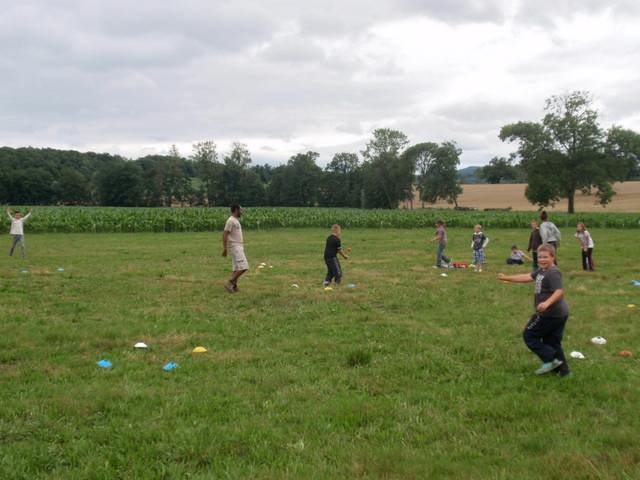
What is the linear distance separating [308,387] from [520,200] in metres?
83.1

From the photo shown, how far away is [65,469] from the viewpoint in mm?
4152

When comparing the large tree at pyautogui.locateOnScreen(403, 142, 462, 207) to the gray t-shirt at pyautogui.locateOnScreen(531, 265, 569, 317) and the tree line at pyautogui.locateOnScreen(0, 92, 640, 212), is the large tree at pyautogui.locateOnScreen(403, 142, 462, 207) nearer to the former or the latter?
the tree line at pyautogui.locateOnScreen(0, 92, 640, 212)

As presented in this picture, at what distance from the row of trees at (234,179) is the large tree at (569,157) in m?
23.1

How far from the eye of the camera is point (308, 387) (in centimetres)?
595

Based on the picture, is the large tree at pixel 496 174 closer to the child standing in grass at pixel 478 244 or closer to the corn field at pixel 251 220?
the corn field at pixel 251 220

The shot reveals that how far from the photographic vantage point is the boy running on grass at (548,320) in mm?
6234

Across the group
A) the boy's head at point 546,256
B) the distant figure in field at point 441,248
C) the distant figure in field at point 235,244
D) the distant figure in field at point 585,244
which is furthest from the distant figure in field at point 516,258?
the boy's head at point 546,256

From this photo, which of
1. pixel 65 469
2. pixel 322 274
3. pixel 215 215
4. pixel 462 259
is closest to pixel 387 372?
pixel 65 469

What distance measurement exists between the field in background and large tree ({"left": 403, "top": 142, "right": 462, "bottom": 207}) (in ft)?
7.71

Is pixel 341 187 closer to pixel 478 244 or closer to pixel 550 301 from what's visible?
pixel 478 244

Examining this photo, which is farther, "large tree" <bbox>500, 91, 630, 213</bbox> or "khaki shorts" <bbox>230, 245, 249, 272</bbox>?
"large tree" <bbox>500, 91, 630, 213</bbox>

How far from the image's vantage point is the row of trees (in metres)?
91.9

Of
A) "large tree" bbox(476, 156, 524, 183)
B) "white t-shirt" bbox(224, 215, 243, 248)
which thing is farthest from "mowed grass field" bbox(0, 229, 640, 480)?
"large tree" bbox(476, 156, 524, 183)

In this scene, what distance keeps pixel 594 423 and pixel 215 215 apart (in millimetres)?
38161
